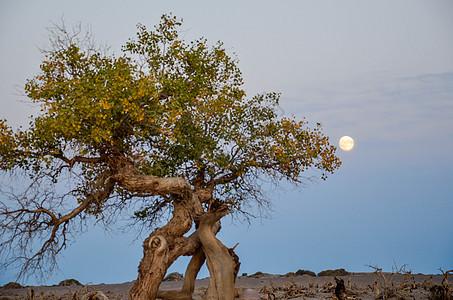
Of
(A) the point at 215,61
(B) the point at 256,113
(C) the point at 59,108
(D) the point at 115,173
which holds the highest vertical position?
(A) the point at 215,61

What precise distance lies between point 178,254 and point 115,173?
126 inches

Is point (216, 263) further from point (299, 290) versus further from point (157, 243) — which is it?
point (299, 290)

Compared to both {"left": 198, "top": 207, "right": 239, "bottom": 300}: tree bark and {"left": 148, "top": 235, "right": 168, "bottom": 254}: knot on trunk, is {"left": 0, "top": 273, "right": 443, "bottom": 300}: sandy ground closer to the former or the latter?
{"left": 198, "top": 207, "right": 239, "bottom": 300}: tree bark

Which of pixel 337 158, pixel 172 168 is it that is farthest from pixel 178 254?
pixel 337 158

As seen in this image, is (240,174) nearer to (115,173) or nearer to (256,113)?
(256,113)

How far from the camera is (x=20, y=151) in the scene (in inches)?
649

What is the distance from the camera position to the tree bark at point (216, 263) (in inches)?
632

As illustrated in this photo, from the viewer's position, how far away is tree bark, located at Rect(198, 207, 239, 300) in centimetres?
1605

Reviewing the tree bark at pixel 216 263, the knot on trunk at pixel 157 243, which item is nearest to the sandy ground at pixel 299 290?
the tree bark at pixel 216 263

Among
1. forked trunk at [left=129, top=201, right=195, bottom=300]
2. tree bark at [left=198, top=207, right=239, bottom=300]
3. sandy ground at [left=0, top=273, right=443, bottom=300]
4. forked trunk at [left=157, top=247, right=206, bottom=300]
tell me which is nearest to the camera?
forked trunk at [left=129, top=201, right=195, bottom=300]

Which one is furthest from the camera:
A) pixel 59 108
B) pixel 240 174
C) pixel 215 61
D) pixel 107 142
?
pixel 215 61

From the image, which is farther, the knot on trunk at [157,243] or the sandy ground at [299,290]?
the sandy ground at [299,290]

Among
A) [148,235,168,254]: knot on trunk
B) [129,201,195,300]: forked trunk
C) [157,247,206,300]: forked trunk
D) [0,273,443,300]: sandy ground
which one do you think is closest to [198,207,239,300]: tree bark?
[129,201,195,300]: forked trunk

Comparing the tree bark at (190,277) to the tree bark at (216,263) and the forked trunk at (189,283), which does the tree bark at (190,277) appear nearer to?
the forked trunk at (189,283)
